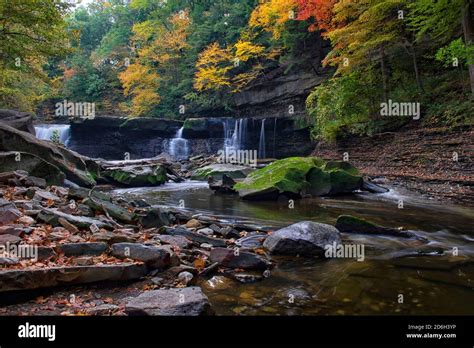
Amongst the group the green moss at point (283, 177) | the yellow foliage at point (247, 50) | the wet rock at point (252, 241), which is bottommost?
the wet rock at point (252, 241)

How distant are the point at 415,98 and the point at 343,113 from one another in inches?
145

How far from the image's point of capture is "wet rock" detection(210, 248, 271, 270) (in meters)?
5.63

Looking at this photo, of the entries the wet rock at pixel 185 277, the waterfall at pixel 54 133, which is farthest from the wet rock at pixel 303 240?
the waterfall at pixel 54 133

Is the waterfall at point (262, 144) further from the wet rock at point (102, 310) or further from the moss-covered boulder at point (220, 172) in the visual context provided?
the wet rock at point (102, 310)

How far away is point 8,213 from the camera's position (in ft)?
18.8

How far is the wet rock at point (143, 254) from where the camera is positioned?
16.6ft

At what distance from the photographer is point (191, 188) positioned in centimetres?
1762

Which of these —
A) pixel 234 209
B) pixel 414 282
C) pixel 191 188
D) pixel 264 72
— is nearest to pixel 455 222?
pixel 414 282

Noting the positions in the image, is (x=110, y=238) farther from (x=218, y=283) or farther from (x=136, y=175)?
(x=136, y=175)

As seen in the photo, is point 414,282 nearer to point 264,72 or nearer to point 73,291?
point 73,291

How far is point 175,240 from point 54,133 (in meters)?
28.5

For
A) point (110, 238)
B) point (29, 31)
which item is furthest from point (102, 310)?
point (29, 31)

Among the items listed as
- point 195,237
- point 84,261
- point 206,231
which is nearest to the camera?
point 84,261

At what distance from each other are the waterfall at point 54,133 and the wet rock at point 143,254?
2833 cm
